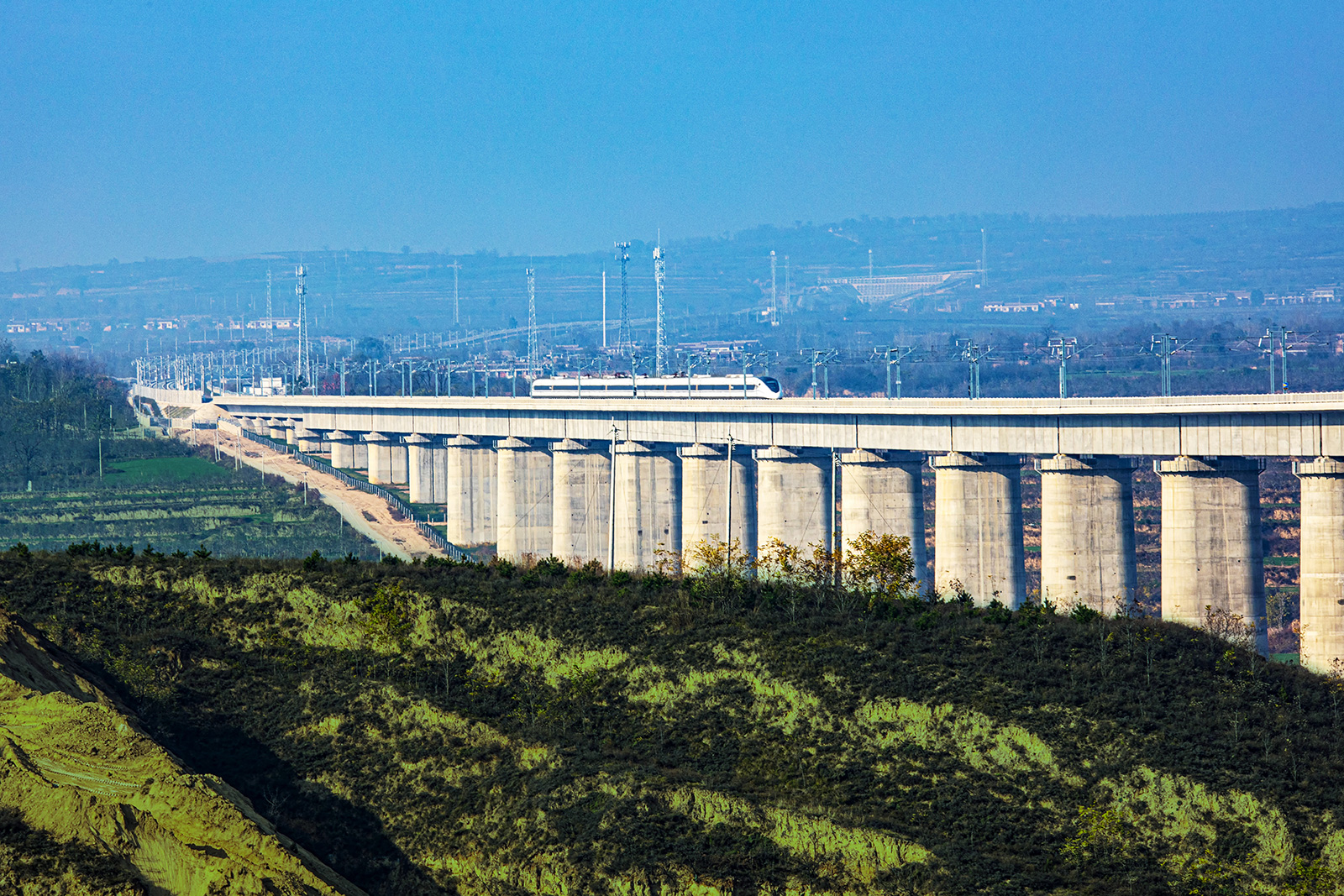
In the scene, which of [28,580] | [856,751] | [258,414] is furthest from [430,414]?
[856,751]

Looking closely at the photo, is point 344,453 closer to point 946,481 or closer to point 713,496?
point 713,496

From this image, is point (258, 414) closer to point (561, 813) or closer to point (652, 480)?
point (652, 480)

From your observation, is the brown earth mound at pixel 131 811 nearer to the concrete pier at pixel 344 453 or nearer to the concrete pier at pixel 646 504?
the concrete pier at pixel 646 504

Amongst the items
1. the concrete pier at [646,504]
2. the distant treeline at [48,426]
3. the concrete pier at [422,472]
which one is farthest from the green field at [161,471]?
the concrete pier at [646,504]

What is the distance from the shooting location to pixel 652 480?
108688 millimetres

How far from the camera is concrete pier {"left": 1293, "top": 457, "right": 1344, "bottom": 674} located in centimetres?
6325

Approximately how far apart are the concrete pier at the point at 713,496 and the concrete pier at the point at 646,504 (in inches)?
117

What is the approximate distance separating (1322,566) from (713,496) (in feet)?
144

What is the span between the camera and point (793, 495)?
95375mm

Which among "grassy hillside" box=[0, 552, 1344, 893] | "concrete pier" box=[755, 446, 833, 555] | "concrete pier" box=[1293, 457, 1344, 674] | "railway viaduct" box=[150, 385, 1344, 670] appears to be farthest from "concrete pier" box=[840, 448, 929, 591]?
"grassy hillside" box=[0, 552, 1344, 893]

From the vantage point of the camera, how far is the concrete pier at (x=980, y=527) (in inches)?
3162

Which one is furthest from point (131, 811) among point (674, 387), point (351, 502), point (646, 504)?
point (674, 387)

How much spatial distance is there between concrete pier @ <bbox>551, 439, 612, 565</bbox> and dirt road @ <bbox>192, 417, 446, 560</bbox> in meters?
9.36

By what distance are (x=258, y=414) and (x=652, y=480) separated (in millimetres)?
98766
